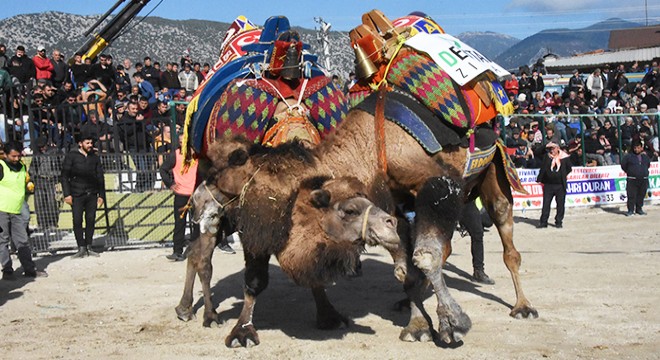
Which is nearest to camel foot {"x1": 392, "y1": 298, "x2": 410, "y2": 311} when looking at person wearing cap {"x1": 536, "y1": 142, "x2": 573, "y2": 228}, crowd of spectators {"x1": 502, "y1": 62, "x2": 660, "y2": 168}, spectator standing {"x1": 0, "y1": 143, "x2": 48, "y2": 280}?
spectator standing {"x1": 0, "y1": 143, "x2": 48, "y2": 280}

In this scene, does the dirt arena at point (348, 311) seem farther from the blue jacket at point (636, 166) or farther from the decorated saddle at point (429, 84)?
the blue jacket at point (636, 166)

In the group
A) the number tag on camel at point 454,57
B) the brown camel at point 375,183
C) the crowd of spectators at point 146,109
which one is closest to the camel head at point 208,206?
the brown camel at point 375,183

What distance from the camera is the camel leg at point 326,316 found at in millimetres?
6938

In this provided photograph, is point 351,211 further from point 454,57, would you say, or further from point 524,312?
point 524,312

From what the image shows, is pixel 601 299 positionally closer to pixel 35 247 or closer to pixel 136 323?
pixel 136 323

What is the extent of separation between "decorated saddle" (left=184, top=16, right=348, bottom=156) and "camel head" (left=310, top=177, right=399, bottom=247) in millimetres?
1320

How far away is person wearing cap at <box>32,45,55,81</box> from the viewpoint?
1625 centimetres

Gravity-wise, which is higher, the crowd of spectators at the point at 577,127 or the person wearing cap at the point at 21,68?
the person wearing cap at the point at 21,68

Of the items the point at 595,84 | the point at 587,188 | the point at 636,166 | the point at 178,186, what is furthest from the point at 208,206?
the point at 595,84

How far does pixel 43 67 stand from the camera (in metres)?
16.3

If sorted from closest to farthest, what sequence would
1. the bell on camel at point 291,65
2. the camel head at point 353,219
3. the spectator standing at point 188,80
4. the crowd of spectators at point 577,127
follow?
the camel head at point 353,219 < the bell on camel at point 291,65 < the crowd of spectators at point 577,127 < the spectator standing at point 188,80

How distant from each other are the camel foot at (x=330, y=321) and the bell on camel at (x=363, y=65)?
214 centimetres

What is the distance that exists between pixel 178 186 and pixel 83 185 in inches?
66.8

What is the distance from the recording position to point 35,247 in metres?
12.5
